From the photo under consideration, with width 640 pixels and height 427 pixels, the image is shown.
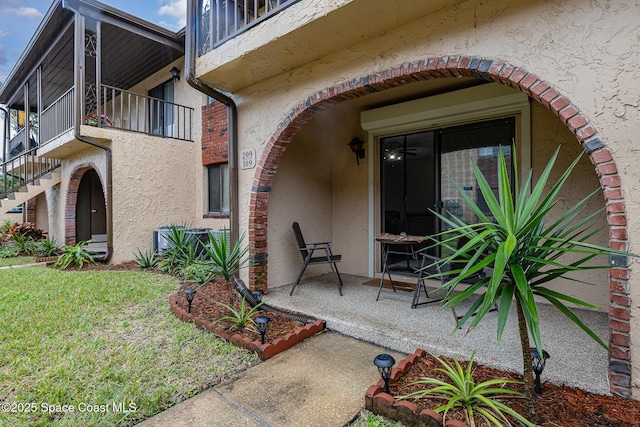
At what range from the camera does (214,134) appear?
7.45 meters

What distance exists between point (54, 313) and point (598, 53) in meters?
5.83

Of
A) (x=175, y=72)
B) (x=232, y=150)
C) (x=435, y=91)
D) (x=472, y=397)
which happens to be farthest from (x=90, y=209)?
(x=472, y=397)

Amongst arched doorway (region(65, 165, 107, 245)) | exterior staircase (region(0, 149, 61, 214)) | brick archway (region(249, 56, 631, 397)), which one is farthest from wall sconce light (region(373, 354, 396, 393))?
arched doorway (region(65, 165, 107, 245))

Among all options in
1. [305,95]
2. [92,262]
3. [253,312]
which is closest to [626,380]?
[253,312]

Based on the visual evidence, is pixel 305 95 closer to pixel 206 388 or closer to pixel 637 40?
pixel 637 40

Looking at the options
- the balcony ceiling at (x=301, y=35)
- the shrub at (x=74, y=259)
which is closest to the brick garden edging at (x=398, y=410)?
the balcony ceiling at (x=301, y=35)

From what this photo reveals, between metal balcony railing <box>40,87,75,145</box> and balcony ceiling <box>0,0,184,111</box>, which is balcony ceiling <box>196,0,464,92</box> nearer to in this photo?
balcony ceiling <box>0,0,184,111</box>

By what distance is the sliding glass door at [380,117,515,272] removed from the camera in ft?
15.0

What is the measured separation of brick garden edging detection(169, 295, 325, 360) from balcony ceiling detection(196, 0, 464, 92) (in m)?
3.06

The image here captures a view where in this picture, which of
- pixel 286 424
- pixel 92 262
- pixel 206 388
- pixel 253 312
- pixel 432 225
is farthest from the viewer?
pixel 92 262

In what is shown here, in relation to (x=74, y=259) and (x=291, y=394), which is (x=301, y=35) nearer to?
(x=291, y=394)

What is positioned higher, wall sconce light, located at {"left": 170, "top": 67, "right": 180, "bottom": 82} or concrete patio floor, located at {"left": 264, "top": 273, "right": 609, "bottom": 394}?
→ wall sconce light, located at {"left": 170, "top": 67, "right": 180, "bottom": 82}

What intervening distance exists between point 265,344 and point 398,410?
4.49 ft

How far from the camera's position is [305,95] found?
402 cm
